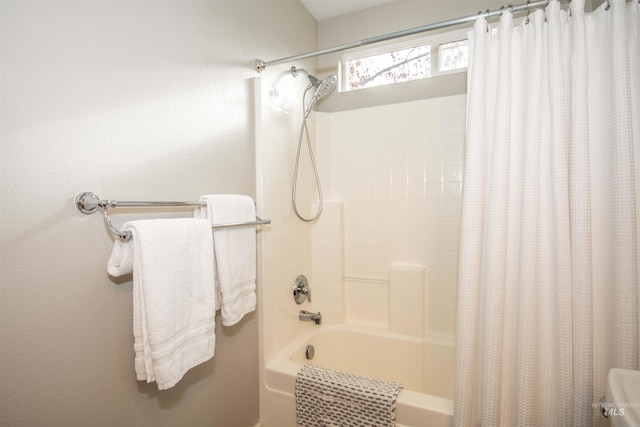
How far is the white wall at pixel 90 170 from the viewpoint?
765 millimetres

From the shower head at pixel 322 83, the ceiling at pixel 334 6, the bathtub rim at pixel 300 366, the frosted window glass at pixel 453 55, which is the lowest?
the bathtub rim at pixel 300 366

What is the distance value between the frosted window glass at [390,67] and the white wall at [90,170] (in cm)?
115

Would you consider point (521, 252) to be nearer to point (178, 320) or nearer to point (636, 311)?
point (636, 311)

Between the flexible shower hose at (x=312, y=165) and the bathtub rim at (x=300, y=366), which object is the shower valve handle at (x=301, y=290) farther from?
the flexible shower hose at (x=312, y=165)

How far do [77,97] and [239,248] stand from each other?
0.73 metres

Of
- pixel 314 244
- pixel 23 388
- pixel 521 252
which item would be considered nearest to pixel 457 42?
pixel 521 252

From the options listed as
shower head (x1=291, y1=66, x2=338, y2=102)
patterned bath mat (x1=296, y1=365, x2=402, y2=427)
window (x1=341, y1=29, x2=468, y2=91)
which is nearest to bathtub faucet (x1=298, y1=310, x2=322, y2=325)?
patterned bath mat (x1=296, y1=365, x2=402, y2=427)

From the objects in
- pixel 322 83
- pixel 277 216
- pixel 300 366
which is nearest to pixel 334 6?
pixel 322 83

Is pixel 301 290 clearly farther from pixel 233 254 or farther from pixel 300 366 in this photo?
pixel 233 254

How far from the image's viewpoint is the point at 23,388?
775 millimetres

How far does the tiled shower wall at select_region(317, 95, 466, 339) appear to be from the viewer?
1969 mm

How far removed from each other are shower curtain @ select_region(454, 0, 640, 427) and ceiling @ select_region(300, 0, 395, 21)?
3.69 ft

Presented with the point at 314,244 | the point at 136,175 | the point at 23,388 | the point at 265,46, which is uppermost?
the point at 265,46

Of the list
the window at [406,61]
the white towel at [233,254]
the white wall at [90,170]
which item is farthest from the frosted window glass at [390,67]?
the white towel at [233,254]
